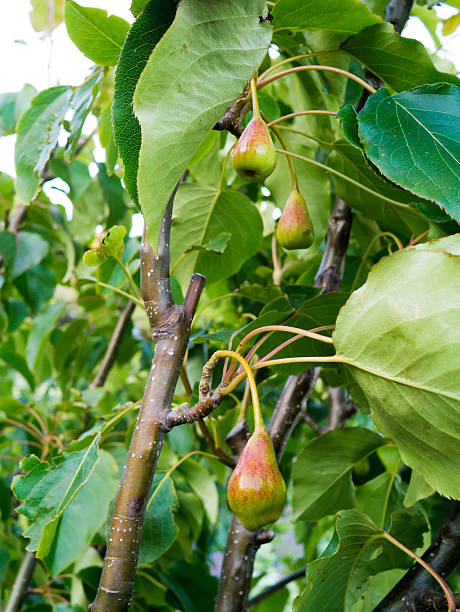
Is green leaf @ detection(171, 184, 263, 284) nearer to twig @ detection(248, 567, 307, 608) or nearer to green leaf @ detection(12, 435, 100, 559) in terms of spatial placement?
green leaf @ detection(12, 435, 100, 559)

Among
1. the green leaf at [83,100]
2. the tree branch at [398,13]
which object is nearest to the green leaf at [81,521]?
the green leaf at [83,100]

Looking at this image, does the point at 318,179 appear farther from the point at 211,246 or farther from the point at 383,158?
the point at 383,158

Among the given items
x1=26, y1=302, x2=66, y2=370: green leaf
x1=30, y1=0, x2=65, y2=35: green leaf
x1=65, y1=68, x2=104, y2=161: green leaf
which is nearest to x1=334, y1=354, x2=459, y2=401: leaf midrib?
x1=65, y1=68, x2=104, y2=161: green leaf

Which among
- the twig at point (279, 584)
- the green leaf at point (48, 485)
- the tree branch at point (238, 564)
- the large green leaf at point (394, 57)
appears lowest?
the twig at point (279, 584)

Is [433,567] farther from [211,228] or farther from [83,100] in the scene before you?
[83,100]

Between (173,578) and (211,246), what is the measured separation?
54cm

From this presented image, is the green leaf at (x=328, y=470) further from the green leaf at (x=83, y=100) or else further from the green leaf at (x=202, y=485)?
the green leaf at (x=83, y=100)

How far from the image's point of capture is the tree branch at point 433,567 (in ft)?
1.76

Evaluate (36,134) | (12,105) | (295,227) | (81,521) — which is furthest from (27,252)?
(295,227)

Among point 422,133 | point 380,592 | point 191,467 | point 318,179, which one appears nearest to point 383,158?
point 422,133

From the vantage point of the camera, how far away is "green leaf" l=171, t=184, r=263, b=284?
723mm

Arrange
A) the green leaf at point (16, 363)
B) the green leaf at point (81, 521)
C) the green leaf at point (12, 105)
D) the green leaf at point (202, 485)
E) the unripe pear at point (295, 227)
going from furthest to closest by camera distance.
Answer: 1. the green leaf at point (12, 105)
2. the green leaf at point (16, 363)
3. the green leaf at point (202, 485)
4. the green leaf at point (81, 521)
5. the unripe pear at point (295, 227)

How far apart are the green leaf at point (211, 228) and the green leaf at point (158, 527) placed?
0.87ft

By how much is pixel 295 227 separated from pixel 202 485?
46 cm
